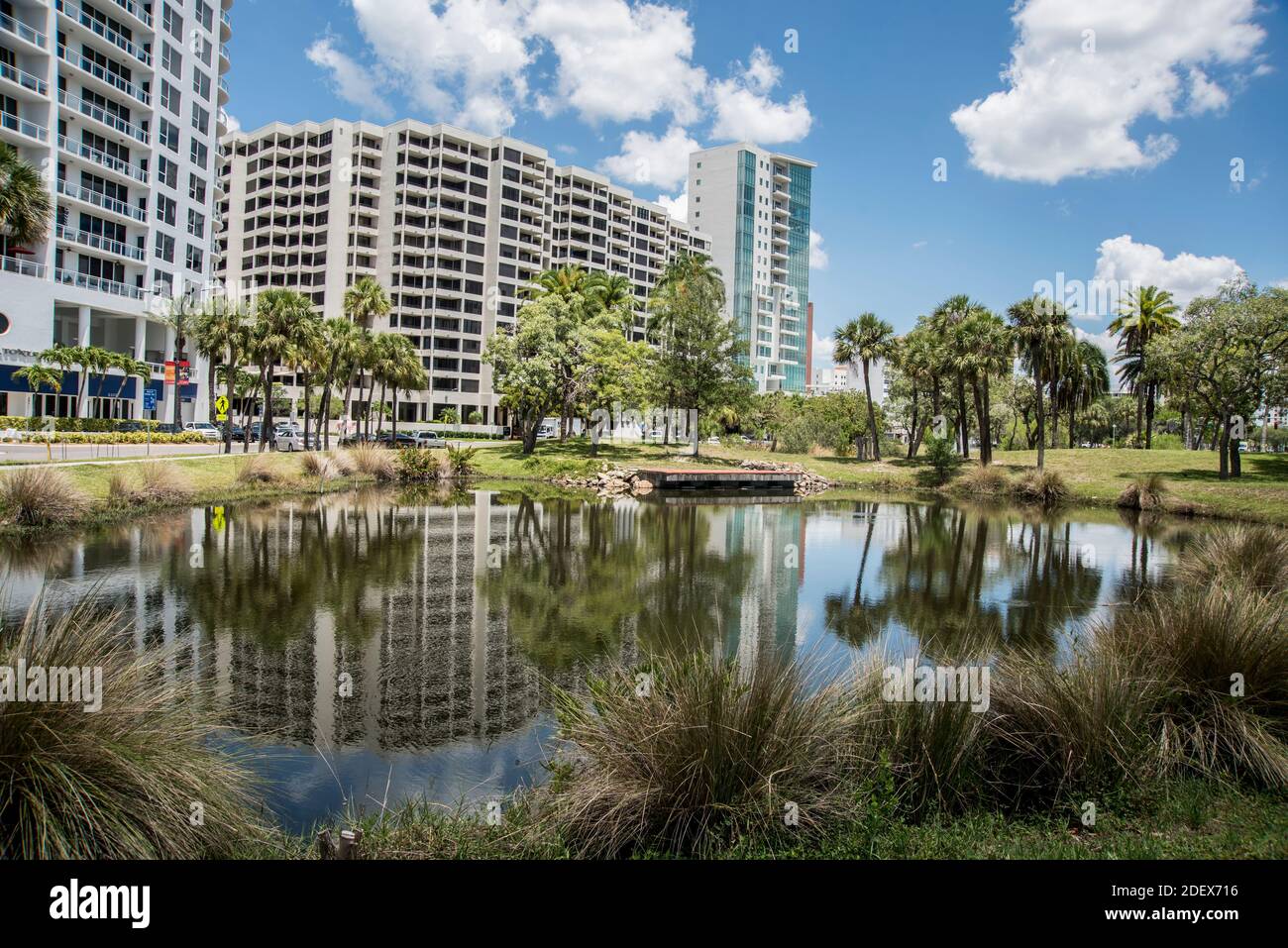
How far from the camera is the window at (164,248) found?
62066 mm

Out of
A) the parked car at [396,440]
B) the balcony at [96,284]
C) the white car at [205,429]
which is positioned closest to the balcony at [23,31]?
the balcony at [96,284]

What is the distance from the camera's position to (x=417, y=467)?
148 ft

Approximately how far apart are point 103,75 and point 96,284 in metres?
14.9

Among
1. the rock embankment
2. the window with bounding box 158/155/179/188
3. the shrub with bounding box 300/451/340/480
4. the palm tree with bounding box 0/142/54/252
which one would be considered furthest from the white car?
the rock embankment

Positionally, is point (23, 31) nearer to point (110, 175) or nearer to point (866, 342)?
point (110, 175)

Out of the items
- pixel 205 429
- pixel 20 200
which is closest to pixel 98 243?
pixel 205 429

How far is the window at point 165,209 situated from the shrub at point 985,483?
208ft

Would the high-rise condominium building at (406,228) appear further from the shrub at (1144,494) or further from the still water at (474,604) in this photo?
the shrub at (1144,494)

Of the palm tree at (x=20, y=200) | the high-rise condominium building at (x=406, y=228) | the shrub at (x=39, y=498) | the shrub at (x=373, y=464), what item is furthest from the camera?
the high-rise condominium building at (x=406, y=228)
